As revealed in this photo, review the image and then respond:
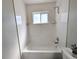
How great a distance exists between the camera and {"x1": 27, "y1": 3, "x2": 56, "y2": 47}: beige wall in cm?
400

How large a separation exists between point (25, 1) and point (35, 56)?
78.0 inches

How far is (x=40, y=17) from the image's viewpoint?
4090mm

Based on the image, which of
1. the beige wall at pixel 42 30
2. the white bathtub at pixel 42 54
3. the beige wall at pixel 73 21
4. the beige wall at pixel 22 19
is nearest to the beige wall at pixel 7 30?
the beige wall at pixel 22 19

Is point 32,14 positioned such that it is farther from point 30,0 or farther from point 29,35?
point 29,35

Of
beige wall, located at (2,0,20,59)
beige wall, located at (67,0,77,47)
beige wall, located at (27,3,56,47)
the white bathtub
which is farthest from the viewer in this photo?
beige wall, located at (27,3,56,47)

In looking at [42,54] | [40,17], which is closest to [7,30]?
[42,54]

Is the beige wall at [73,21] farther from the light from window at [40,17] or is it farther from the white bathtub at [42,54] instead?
the light from window at [40,17]

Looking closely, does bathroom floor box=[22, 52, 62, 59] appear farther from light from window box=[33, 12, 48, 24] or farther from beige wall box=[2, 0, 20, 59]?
light from window box=[33, 12, 48, 24]

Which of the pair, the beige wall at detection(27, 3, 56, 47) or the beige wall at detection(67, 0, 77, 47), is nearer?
the beige wall at detection(67, 0, 77, 47)

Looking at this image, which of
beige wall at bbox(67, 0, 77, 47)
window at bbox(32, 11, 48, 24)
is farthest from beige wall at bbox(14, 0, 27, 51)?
beige wall at bbox(67, 0, 77, 47)

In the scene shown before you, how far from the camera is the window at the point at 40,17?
4047 millimetres

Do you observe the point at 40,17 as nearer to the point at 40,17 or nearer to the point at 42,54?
the point at 40,17

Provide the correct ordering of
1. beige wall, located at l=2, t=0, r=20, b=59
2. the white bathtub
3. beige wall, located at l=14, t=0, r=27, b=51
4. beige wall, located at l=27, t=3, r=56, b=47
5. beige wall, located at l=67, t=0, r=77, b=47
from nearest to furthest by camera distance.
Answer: beige wall, located at l=2, t=0, r=20, b=59 → beige wall, located at l=67, t=0, r=77, b=47 → beige wall, located at l=14, t=0, r=27, b=51 → the white bathtub → beige wall, located at l=27, t=3, r=56, b=47

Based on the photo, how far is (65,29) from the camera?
300 cm
